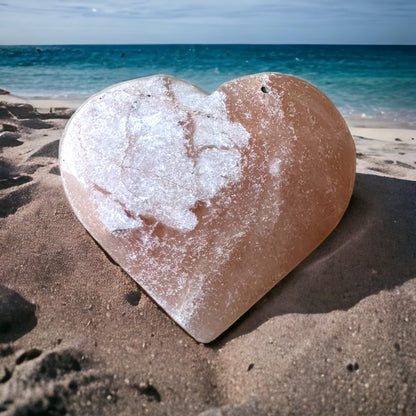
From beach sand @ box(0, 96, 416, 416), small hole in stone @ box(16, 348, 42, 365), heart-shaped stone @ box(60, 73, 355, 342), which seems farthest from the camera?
heart-shaped stone @ box(60, 73, 355, 342)

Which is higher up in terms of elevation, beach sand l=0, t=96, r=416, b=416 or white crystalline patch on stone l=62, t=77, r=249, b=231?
white crystalline patch on stone l=62, t=77, r=249, b=231

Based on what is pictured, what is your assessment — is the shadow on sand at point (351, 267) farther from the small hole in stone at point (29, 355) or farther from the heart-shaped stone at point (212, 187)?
the small hole in stone at point (29, 355)

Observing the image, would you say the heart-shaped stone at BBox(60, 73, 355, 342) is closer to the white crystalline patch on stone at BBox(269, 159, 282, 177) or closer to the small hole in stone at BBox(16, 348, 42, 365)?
the white crystalline patch on stone at BBox(269, 159, 282, 177)

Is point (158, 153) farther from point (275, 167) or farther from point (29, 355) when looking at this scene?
point (29, 355)

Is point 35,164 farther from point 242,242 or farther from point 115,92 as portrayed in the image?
point 242,242

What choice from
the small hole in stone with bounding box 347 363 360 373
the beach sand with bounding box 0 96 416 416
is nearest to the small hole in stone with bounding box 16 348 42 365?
the beach sand with bounding box 0 96 416 416

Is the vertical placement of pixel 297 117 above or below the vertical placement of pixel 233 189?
above

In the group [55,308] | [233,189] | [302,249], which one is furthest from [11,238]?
[302,249]

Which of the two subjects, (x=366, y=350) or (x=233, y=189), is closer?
(x=366, y=350)

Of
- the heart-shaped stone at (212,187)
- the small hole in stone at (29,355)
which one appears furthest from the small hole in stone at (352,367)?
the small hole in stone at (29,355)
